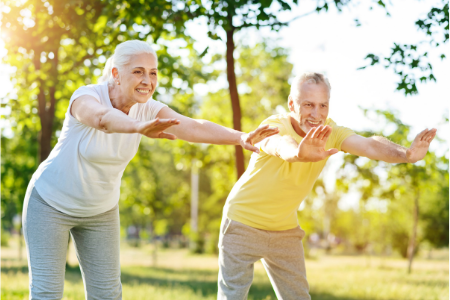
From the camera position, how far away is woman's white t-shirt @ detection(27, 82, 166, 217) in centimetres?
289

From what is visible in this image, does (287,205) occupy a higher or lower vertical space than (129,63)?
lower

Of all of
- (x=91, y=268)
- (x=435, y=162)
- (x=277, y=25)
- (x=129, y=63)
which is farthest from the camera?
(x=435, y=162)

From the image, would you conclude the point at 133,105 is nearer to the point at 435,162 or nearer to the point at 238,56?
the point at 435,162

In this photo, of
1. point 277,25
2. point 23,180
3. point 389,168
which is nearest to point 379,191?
point 389,168

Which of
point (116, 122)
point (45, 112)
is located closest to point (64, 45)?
point (45, 112)

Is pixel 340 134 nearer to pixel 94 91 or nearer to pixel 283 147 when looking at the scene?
pixel 283 147

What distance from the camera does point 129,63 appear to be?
9.33 feet

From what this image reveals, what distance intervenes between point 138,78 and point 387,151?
5.44 ft

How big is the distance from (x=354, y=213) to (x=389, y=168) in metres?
23.4

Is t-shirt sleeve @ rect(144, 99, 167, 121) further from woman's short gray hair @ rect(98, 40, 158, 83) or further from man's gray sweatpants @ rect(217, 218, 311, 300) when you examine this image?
man's gray sweatpants @ rect(217, 218, 311, 300)

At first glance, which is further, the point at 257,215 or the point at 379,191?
the point at 379,191

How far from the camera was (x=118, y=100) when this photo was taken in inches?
115

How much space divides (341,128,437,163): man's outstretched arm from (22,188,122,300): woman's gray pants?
5.69 ft

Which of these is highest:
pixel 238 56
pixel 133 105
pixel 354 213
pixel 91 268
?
pixel 238 56
